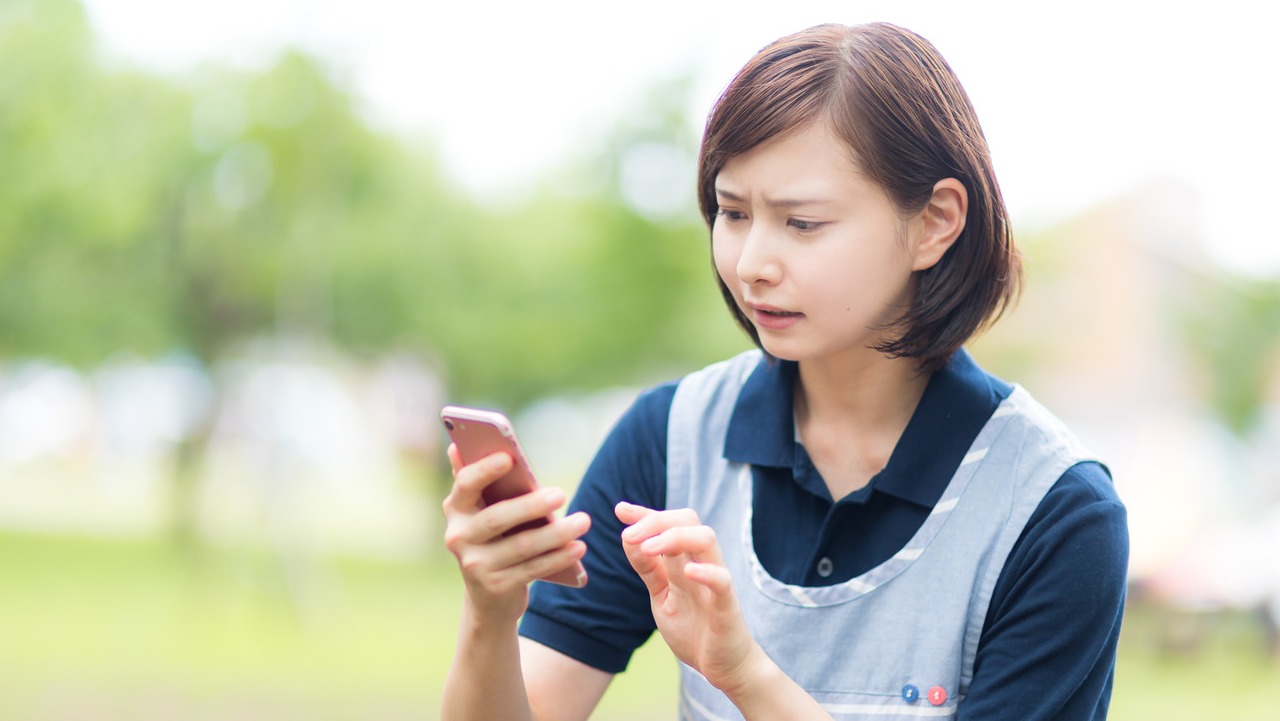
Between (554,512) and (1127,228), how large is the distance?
22762 millimetres

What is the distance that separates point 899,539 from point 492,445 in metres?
0.56

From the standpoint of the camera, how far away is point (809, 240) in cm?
147

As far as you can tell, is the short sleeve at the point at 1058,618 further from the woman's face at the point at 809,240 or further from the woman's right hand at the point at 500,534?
the woman's right hand at the point at 500,534

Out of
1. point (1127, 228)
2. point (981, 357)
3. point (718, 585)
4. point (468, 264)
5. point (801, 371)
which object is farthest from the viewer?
point (1127, 228)

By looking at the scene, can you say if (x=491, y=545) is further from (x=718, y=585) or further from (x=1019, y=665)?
(x=1019, y=665)

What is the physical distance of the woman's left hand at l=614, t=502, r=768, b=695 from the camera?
1.30 meters

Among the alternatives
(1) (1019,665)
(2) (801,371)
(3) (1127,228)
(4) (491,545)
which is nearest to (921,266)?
(2) (801,371)

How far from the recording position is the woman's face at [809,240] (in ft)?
4.79

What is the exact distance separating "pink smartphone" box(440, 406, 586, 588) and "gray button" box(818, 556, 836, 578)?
0.36 metres

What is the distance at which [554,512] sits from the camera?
131 centimetres

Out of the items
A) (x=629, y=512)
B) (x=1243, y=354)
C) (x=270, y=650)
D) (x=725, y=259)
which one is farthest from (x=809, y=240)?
(x=1243, y=354)

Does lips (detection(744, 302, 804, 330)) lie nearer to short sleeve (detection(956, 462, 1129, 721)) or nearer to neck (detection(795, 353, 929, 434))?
neck (detection(795, 353, 929, 434))

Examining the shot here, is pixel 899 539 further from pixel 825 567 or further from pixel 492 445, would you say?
pixel 492 445

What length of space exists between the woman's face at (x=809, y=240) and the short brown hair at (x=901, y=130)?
0.02 meters
